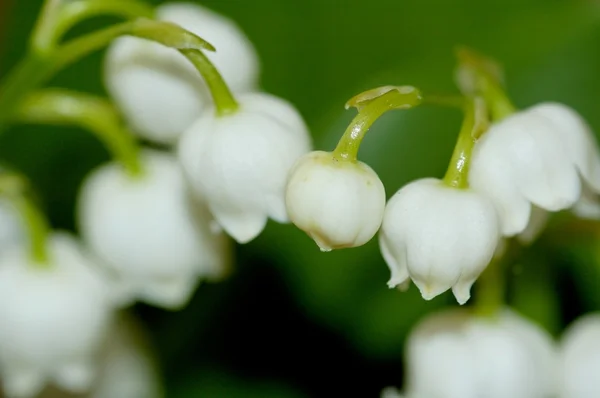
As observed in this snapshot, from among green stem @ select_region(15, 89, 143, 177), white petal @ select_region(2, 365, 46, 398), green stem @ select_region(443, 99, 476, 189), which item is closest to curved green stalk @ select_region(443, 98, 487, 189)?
green stem @ select_region(443, 99, 476, 189)

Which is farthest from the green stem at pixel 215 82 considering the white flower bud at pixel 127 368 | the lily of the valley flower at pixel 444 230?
the white flower bud at pixel 127 368

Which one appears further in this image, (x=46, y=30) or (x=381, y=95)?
(x=46, y=30)

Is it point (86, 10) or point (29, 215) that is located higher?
point (86, 10)

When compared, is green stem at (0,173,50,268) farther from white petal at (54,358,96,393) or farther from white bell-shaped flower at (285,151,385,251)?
white bell-shaped flower at (285,151,385,251)

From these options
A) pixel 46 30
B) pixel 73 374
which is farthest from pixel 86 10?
pixel 73 374

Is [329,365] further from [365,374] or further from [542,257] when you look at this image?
[542,257]

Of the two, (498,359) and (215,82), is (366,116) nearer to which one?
(215,82)

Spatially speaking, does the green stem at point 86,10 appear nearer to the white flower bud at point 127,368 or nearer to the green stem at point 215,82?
the green stem at point 215,82
